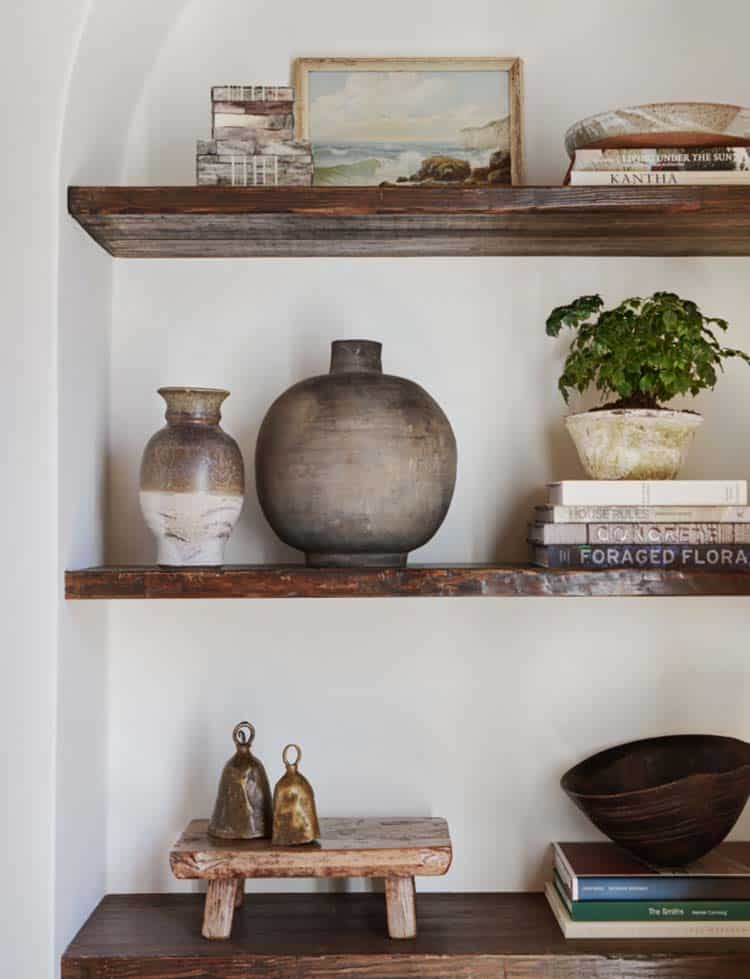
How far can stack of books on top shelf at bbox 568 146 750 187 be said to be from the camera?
143cm

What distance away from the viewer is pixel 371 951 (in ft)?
4.65

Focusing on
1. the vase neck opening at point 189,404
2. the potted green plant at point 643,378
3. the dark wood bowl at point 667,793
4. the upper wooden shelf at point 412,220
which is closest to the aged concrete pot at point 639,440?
the potted green plant at point 643,378

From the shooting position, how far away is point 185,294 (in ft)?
5.51

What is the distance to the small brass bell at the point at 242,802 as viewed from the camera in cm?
147

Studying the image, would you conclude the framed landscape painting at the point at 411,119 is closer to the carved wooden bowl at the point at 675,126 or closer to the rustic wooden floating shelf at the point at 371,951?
the carved wooden bowl at the point at 675,126

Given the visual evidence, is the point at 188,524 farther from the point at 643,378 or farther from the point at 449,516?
the point at 643,378

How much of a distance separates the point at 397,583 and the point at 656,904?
1.94 feet

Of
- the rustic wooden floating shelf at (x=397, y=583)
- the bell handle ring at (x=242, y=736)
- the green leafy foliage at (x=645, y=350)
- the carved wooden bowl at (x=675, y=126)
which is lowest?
the bell handle ring at (x=242, y=736)

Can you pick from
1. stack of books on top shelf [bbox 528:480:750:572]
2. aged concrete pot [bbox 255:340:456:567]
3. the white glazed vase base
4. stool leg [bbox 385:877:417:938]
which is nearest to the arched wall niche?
the white glazed vase base

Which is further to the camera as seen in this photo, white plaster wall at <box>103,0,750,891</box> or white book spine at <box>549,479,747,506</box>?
white plaster wall at <box>103,0,750,891</box>

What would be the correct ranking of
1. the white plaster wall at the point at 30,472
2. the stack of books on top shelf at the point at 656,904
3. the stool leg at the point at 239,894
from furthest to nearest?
the stool leg at the point at 239,894, the stack of books on top shelf at the point at 656,904, the white plaster wall at the point at 30,472

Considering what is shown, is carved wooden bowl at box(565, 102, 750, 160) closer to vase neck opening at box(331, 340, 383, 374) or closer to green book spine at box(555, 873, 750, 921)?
vase neck opening at box(331, 340, 383, 374)

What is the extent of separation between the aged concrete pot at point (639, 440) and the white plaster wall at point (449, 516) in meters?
0.20

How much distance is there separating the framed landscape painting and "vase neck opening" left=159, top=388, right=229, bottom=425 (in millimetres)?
434
